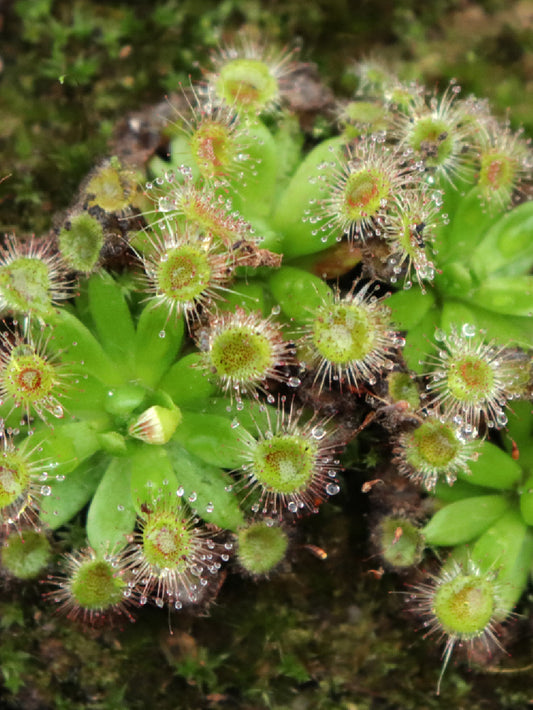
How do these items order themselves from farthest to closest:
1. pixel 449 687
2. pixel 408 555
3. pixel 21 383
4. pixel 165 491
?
pixel 449 687 < pixel 408 555 < pixel 165 491 < pixel 21 383

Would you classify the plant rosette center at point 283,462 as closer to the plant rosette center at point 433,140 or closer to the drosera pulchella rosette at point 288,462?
the drosera pulchella rosette at point 288,462

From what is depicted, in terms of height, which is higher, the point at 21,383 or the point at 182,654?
the point at 21,383

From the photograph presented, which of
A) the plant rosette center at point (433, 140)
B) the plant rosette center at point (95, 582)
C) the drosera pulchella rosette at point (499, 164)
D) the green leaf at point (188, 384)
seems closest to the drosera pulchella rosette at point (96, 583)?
the plant rosette center at point (95, 582)

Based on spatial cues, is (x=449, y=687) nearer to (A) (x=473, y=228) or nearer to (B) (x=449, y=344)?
(B) (x=449, y=344)

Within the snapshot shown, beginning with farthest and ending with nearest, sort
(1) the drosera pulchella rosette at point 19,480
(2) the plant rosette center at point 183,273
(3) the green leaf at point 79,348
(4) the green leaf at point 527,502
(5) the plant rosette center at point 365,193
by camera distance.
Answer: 1. (4) the green leaf at point 527,502
2. (3) the green leaf at point 79,348
3. (5) the plant rosette center at point 365,193
4. (2) the plant rosette center at point 183,273
5. (1) the drosera pulchella rosette at point 19,480

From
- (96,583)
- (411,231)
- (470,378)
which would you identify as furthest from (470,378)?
(96,583)

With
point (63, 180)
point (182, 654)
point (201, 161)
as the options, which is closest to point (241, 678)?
point (182, 654)
